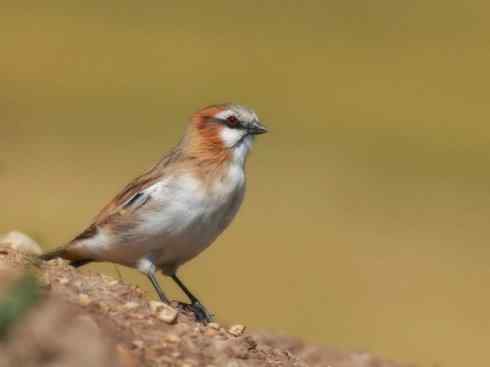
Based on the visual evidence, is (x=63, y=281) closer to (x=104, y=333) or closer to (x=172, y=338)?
(x=172, y=338)

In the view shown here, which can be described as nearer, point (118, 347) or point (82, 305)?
point (118, 347)

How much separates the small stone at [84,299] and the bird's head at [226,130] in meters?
2.53

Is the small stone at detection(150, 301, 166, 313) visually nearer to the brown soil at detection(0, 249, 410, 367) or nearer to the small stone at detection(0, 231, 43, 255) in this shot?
the brown soil at detection(0, 249, 410, 367)

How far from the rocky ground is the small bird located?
577 mm

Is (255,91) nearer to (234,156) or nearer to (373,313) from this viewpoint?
(373,313)

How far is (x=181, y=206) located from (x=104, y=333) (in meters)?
2.95

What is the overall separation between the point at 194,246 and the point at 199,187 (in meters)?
0.41

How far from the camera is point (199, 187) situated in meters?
9.74

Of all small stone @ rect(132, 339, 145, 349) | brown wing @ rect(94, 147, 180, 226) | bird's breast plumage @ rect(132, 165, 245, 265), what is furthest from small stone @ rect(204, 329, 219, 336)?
brown wing @ rect(94, 147, 180, 226)

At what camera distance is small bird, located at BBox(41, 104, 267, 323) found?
9.68 m

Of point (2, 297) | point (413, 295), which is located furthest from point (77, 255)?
point (413, 295)

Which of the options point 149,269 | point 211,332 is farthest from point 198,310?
point 211,332

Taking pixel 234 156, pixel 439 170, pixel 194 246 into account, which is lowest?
pixel 194 246

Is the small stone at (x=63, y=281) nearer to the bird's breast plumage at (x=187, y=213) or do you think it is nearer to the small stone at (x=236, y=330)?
the small stone at (x=236, y=330)
